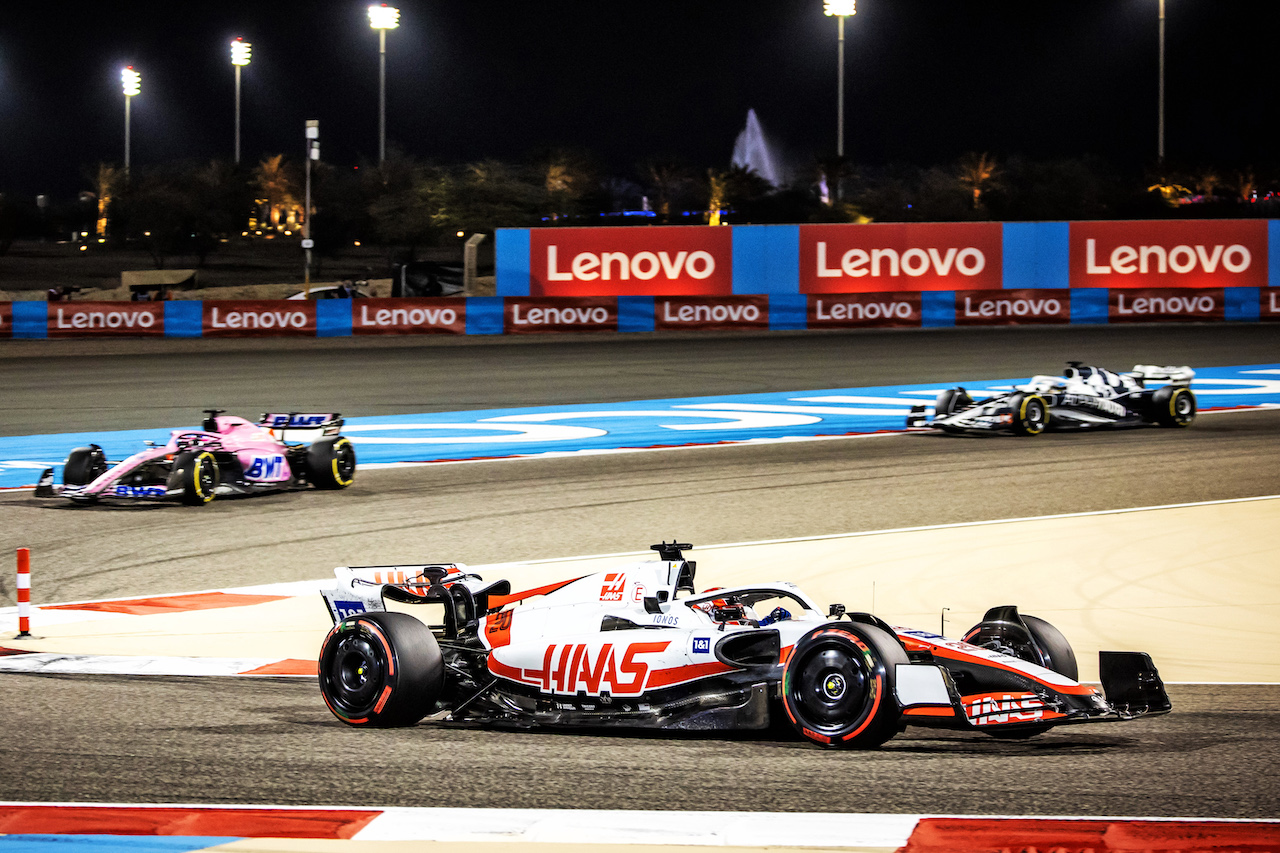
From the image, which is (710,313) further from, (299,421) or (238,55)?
(238,55)

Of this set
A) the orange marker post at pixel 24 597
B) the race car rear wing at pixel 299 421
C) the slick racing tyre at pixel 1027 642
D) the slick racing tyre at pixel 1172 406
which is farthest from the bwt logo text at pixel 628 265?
the slick racing tyre at pixel 1027 642

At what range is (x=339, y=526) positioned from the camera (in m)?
13.4

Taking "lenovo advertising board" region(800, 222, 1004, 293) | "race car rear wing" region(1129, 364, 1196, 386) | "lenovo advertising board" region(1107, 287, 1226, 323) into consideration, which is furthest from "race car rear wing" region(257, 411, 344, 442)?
"lenovo advertising board" region(1107, 287, 1226, 323)

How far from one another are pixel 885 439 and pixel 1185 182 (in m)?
55.9

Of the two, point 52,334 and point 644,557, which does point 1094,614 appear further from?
point 52,334

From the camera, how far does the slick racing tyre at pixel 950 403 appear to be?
2023 cm

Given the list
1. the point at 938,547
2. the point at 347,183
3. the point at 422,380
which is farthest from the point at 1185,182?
the point at 938,547

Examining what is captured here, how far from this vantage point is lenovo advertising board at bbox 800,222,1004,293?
4084cm

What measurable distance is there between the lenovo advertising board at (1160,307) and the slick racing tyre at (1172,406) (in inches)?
720

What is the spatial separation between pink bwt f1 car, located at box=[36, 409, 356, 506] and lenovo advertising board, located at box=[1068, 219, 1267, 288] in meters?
30.0

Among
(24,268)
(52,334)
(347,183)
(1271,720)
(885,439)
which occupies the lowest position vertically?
(1271,720)

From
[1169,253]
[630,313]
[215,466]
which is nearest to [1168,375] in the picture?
[215,466]

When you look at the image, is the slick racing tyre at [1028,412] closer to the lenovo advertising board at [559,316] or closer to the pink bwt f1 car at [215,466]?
the pink bwt f1 car at [215,466]

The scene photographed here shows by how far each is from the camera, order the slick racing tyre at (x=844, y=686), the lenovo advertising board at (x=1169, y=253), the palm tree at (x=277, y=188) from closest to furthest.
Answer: the slick racing tyre at (x=844, y=686) < the lenovo advertising board at (x=1169, y=253) < the palm tree at (x=277, y=188)
